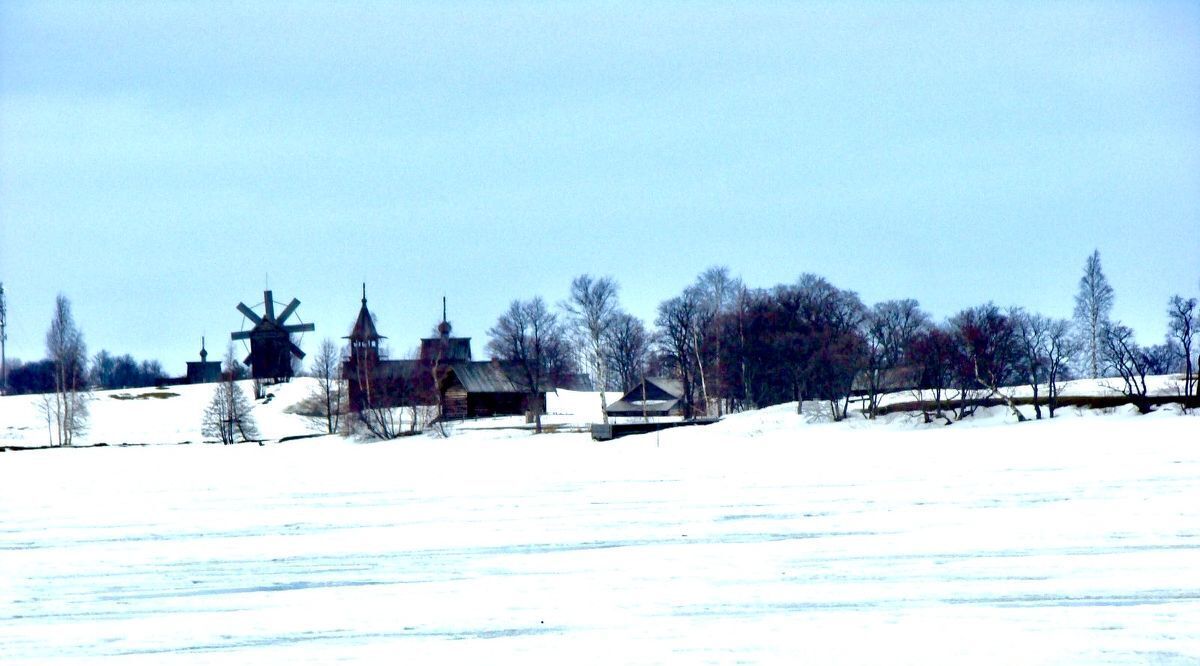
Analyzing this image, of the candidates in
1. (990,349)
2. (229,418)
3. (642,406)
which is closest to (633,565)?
(990,349)

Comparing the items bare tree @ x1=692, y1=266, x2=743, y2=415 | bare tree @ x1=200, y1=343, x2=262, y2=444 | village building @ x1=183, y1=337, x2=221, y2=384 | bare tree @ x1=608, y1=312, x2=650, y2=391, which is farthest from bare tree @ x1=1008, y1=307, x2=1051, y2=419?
village building @ x1=183, y1=337, x2=221, y2=384

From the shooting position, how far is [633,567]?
12414 millimetres

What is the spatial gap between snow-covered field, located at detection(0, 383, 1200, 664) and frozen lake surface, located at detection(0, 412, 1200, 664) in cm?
4

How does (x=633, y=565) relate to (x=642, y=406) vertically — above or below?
below

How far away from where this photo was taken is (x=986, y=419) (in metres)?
45.6

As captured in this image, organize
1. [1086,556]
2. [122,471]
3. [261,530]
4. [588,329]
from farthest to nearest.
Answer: [588,329], [122,471], [261,530], [1086,556]

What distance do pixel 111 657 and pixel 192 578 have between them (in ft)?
11.6

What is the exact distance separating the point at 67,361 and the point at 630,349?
38013mm

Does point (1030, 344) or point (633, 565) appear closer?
point (633, 565)

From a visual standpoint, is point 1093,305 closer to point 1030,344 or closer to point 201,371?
point 1030,344

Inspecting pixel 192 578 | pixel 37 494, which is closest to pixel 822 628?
pixel 192 578

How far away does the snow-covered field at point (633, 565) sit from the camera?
9008mm

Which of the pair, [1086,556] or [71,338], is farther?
[71,338]

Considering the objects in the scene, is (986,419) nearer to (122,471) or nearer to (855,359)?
(855,359)
